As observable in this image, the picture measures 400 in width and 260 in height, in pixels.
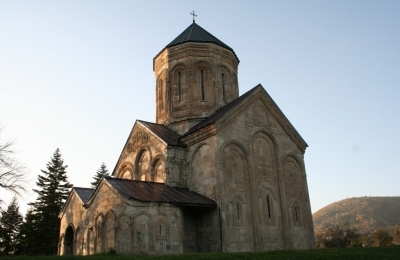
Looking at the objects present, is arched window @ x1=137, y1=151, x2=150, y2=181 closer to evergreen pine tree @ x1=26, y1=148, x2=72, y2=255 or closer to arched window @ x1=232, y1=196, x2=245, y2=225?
arched window @ x1=232, y1=196, x2=245, y2=225

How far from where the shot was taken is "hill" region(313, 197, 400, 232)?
71.8 m

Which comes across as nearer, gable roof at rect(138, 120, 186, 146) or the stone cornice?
the stone cornice

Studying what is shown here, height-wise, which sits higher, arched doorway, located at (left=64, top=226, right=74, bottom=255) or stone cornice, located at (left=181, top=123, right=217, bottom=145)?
stone cornice, located at (left=181, top=123, right=217, bottom=145)

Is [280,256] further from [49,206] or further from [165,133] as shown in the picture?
[49,206]

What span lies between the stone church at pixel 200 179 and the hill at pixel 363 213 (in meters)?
57.1

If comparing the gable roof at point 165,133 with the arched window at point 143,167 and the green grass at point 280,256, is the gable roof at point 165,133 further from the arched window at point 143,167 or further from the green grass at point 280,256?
the green grass at point 280,256

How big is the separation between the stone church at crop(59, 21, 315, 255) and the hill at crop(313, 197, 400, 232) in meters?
57.1

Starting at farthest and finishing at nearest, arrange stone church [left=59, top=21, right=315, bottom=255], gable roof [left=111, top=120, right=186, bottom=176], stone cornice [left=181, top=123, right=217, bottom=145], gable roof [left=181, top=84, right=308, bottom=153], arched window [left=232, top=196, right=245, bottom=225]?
gable roof [left=181, top=84, right=308, bottom=153], gable roof [left=111, top=120, right=186, bottom=176], stone cornice [left=181, top=123, right=217, bottom=145], arched window [left=232, top=196, right=245, bottom=225], stone church [left=59, top=21, right=315, bottom=255]

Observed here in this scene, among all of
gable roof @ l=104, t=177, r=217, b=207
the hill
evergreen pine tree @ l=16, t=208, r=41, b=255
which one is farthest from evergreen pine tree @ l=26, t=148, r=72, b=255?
the hill

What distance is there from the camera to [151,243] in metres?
11.8

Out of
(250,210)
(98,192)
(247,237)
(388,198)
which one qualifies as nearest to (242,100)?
(250,210)

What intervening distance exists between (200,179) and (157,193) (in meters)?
2.07

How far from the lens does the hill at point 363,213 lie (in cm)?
7175

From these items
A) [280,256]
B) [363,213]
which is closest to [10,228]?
[280,256]
